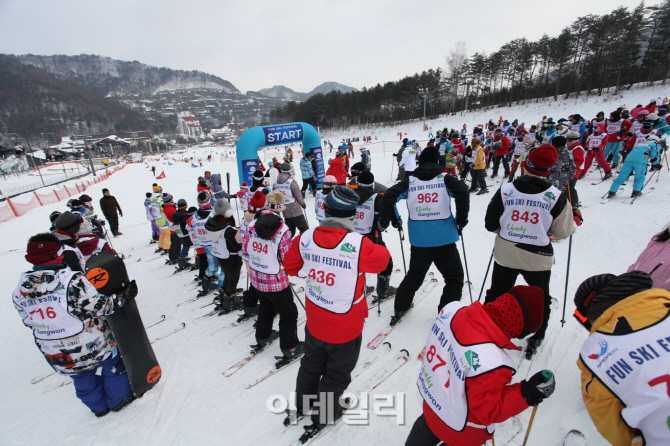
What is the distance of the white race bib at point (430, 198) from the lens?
3.12 m

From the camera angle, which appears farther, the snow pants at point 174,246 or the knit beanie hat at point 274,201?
the snow pants at point 174,246

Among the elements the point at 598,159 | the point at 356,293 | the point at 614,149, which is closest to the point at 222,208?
the point at 356,293

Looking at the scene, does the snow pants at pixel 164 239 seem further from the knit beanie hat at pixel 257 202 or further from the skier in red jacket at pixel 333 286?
the skier in red jacket at pixel 333 286

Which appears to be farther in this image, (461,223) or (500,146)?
(500,146)

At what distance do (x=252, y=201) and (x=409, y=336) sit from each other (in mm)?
2501

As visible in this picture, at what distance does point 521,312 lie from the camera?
1299 mm

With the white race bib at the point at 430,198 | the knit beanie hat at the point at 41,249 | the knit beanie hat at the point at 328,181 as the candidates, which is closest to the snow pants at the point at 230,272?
the knit beanie hat at the point at 328,181

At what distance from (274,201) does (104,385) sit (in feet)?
8.25

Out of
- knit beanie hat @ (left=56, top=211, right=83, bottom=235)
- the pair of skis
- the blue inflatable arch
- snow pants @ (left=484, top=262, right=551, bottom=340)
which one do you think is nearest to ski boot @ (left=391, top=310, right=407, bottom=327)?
the pair of skis

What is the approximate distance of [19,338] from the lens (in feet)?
14.7

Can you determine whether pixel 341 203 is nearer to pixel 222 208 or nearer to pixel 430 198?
pixel 430 198

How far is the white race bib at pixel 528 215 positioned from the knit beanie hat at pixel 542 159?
0.61 ft

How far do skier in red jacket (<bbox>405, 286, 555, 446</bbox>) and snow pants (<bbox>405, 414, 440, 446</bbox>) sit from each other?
165 mm

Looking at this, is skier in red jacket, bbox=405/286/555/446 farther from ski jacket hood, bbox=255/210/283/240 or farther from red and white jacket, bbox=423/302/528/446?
ski jacket hood, bbox=255/210/283/240
